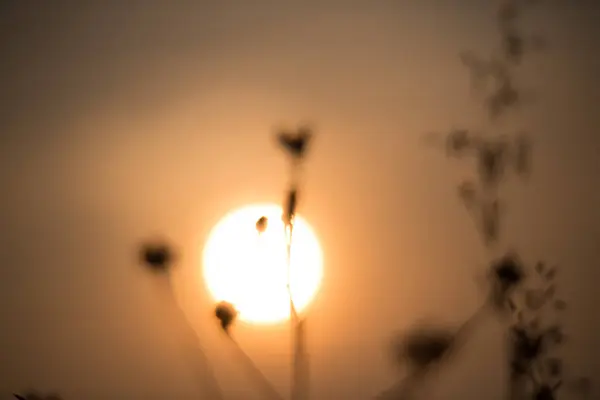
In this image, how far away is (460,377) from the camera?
3.59 feet

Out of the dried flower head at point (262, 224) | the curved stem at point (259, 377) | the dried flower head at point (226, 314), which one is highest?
the dried flower head at point (262, 224)

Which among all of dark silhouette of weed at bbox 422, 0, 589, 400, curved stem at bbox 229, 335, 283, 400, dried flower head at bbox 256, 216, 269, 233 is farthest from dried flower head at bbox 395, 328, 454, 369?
dried flower head at bbox 256, 216, 269, 233

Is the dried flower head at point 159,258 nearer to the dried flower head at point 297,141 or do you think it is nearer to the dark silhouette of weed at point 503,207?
the dried flower head at point 297,141

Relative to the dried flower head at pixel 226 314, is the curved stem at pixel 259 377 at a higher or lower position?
lower

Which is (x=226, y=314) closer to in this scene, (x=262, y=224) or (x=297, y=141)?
(x=262, y=224)

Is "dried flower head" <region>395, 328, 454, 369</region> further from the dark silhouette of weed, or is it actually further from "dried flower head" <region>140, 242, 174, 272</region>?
"dried flower head" <region>140, 242, 174, 272</region>

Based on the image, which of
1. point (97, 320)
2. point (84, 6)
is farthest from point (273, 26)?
point (97, 320)

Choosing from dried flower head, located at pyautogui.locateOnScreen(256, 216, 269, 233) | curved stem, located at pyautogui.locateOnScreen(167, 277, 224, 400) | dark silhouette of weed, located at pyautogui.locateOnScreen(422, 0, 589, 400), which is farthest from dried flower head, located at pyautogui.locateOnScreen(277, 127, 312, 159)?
curved stem, located at pyautogui.locateOnScreen(167, 277, 224, 400)

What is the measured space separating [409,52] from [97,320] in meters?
0.96

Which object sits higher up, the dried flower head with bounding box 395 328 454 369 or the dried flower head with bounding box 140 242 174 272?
the dried flower head with bounding box 140 242 174 272

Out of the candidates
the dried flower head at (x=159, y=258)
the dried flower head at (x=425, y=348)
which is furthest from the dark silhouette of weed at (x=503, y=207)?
the dried flower head at (x=159, y=258)

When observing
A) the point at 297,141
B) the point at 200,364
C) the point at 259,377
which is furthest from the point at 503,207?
the point at 200,364

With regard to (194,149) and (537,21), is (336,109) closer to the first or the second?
(194,149)

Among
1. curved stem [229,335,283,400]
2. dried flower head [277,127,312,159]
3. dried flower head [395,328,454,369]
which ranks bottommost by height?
curved stem [229,335,283,400]
